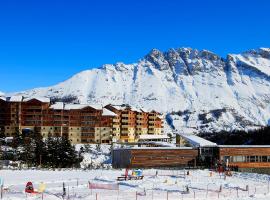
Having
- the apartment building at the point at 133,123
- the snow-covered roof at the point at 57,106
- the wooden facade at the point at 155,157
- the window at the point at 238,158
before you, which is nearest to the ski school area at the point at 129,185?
the wooden facade at the point at 155,157

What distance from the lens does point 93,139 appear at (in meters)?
116

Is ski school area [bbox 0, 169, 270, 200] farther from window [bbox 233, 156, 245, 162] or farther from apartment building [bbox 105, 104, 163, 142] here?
apartment building [bbox 105, 104, 163, 142]

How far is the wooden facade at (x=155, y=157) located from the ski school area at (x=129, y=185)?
758 centimetres

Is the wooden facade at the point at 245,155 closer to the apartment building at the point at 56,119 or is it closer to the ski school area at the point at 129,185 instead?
the ski school area at the point at 129,185

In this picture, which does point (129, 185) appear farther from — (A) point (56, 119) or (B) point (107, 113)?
(B) point (107, 113)

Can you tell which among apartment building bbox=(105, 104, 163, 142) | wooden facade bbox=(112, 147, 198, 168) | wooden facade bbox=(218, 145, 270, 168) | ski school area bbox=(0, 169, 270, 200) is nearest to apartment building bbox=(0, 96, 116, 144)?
apartment building bbox=(105, 104, 163, 142)

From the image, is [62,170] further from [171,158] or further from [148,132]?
[148,132]

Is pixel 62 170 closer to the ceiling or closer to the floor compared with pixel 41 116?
closer to the floor

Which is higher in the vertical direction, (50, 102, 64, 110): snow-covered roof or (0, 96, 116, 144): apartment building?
(50, 102, 64, 110): snow-covered roof

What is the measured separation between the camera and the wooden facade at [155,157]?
2525 inches

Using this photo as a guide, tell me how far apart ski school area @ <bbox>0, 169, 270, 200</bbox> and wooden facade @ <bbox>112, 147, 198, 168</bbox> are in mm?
7576

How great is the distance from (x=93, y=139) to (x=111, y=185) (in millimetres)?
75112

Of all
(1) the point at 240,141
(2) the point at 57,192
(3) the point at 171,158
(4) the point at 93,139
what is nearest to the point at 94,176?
(2) the point at 57,192

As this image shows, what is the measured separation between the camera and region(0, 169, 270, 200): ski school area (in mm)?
36569
